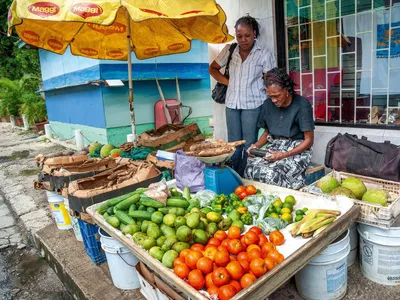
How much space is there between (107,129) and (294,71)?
17.3 feet

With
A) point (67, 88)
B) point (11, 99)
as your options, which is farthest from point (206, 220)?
point (11, 99)

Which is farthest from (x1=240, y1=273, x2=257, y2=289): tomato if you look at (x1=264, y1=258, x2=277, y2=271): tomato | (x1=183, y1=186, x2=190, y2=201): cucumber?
(x1=183, y1=186, x2=190, y2=201): cucumber

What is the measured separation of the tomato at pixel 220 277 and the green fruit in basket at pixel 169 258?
35cm

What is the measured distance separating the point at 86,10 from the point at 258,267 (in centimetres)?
307

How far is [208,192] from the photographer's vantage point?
3.05 meters

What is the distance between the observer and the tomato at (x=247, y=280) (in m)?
1.81

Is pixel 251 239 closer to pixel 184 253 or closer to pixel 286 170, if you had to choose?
pixel 184 253

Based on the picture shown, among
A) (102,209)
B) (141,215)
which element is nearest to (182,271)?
(141,215)

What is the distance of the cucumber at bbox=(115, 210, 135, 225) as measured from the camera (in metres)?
2.66

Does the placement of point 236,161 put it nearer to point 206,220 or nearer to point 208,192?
point 208,192

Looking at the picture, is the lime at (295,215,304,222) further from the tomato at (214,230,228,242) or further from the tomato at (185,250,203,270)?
the tomato at (185,250,203,270)

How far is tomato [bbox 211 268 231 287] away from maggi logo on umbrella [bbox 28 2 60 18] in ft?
10.6

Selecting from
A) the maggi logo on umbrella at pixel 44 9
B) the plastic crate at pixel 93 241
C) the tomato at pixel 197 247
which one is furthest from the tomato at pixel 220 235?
the maggi logo on umbrella at pixel 44 9

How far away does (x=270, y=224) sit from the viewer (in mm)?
2473
